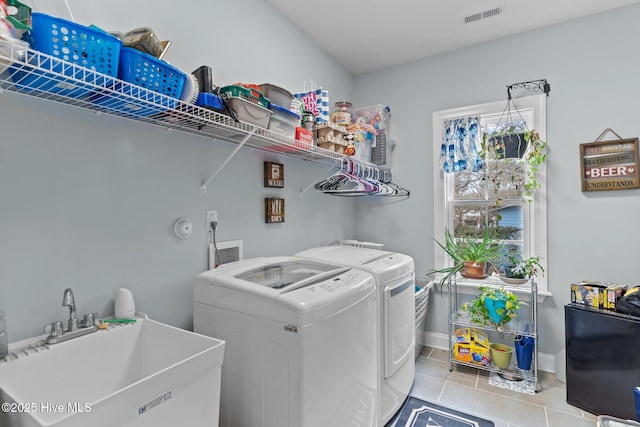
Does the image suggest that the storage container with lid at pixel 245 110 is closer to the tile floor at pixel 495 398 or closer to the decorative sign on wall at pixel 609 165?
the tile floor at pixel 495 398

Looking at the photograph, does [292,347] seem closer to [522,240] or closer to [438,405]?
[438,405]

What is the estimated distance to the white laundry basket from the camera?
2.63 m

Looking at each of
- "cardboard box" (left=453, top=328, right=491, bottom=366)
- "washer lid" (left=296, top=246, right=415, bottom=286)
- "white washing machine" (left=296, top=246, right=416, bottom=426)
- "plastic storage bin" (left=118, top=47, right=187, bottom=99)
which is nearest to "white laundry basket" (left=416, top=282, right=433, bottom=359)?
"cardboard box" (left=453, top=328, right=491, bottom=366)

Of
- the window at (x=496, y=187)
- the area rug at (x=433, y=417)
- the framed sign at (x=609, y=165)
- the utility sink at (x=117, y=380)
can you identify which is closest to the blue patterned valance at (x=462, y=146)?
the window at (x=496, y=187)

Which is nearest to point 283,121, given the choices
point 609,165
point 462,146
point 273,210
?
point 273,210

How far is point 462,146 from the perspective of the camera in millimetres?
2764

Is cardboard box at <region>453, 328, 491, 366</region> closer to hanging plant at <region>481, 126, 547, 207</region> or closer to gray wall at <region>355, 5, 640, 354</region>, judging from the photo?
gray wall at <region>355, 5, 640, 354</region>

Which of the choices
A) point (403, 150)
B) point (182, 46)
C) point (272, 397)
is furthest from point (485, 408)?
point (182, 46)

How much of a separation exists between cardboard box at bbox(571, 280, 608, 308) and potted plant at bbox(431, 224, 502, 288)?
1.82 feet

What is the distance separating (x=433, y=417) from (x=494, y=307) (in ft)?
3.09

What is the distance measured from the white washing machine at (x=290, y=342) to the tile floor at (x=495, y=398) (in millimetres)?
880

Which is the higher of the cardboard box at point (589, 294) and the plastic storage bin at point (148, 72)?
the plastic storage bin at point (148, 72)

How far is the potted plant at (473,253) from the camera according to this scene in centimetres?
255

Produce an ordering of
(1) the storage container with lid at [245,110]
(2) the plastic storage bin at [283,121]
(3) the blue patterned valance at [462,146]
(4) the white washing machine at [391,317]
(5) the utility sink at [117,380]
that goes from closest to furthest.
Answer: (5) the utility sink at [117,380] → (1) the storage container with lid at [245,110] → (2) the plastic storage bin at [283,121] → (4) the white washing machine at [391,317] → (3) the blue patterned valance at [462,146]
